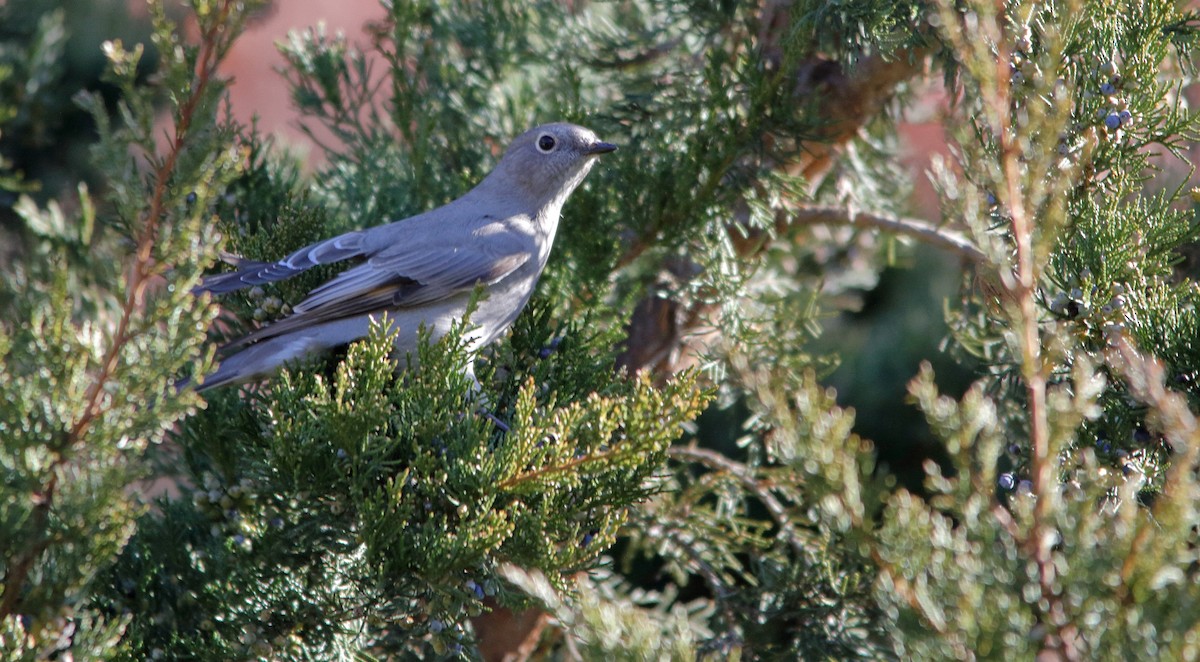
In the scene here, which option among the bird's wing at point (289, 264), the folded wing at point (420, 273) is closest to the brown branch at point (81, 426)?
the bird's wing at point (289, 264)

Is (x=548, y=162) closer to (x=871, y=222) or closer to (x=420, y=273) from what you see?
(x=420, y=273)

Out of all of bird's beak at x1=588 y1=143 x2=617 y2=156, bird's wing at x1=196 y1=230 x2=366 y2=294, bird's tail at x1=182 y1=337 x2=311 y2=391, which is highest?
bird's beak at x1=588 y1=143 x2=617 y2=156

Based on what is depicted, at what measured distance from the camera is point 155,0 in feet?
4.59

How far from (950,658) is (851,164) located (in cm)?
190

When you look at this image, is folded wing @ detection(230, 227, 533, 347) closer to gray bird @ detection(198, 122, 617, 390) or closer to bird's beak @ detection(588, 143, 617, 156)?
gray bird @ detection(198, 122, 617, 390)

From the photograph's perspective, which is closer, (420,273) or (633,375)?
(420,273)

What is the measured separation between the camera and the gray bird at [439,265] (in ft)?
7.02

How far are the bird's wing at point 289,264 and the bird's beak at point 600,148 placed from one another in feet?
2.00

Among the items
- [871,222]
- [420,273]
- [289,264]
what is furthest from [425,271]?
[871,222]

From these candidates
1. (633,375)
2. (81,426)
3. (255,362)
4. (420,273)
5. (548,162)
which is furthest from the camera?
(548,162)

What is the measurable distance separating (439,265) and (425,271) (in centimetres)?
4

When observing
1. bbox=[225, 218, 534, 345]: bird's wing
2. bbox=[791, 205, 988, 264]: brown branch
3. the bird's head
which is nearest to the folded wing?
bbox=[225, 218, 534, 345]: bird's wing

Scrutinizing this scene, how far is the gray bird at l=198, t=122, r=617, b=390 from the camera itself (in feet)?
7.02

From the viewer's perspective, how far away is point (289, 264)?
212 centimetres
